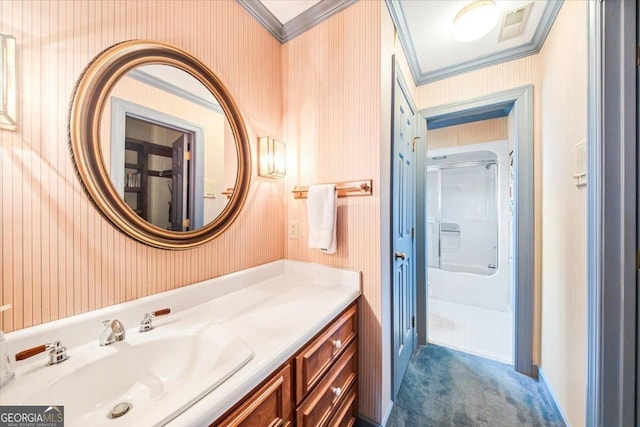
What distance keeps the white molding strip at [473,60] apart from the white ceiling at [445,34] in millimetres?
25

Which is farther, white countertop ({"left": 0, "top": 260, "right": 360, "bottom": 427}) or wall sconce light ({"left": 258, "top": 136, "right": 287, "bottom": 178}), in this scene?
wall sconce light ({"left": 258, "top": 136, "right": 287, "bottom": 178})

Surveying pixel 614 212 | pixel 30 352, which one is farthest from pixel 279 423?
pixel 614 212

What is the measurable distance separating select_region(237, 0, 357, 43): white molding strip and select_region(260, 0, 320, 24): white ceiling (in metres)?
0.02

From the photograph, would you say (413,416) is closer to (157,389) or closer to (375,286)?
(375,286)

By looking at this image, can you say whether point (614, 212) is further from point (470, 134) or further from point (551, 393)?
point (470, 134)

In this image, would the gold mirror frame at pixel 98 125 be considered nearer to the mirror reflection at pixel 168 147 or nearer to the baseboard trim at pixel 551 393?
the mirror reflection at pixel 168 147

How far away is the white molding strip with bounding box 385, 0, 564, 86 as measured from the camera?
1361 mm

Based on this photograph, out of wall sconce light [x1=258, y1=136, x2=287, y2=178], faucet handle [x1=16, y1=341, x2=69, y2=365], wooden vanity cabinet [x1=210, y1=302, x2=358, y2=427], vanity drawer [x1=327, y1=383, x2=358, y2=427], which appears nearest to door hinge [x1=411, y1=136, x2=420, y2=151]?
wall sconce light [x1=258, y1=136, x2=287, y2=178]

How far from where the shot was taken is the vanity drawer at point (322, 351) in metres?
0.79

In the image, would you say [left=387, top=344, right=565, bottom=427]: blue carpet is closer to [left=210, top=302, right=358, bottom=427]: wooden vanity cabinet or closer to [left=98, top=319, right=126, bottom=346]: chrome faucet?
[left=210, top=302, right=358, bottom=427]: wooden vanity cabinet

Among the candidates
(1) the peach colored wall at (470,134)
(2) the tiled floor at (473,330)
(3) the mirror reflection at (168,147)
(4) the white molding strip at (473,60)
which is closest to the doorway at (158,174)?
(3) the mirror reflection at (168,147)

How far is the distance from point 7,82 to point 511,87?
107 inches
